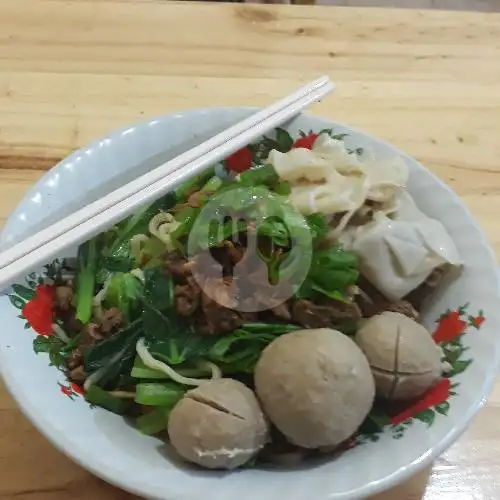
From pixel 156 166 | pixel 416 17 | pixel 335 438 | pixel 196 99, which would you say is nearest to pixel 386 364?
pixel 335 438

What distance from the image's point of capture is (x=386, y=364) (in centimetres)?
72

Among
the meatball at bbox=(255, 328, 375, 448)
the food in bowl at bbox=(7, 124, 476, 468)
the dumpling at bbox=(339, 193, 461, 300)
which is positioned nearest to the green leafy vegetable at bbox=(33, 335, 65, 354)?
the food in bowl at bbox=(7, 124, 476, 468)

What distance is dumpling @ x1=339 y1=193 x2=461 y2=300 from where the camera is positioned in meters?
0.80

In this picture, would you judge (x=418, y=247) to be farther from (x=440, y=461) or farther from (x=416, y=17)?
(x=416, y=17)

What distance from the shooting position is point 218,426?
66 cm

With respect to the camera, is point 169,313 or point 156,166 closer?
point 169,313

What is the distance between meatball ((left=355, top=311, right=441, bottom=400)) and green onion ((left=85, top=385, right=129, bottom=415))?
0.87 feet

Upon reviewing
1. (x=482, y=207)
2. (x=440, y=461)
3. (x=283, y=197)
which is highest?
(x=283, y=197)

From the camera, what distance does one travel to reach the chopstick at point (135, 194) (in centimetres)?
76

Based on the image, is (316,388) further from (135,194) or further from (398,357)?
(135,194)

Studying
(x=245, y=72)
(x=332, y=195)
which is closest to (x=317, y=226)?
(x=332, y=195)

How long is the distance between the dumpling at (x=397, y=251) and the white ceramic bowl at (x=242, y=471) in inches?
1.7

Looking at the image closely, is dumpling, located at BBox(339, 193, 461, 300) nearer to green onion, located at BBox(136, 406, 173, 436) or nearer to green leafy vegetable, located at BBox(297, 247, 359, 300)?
green leafy vegetable, located at BBox(297, 247, 359, 300)

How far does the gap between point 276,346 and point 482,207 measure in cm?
58
